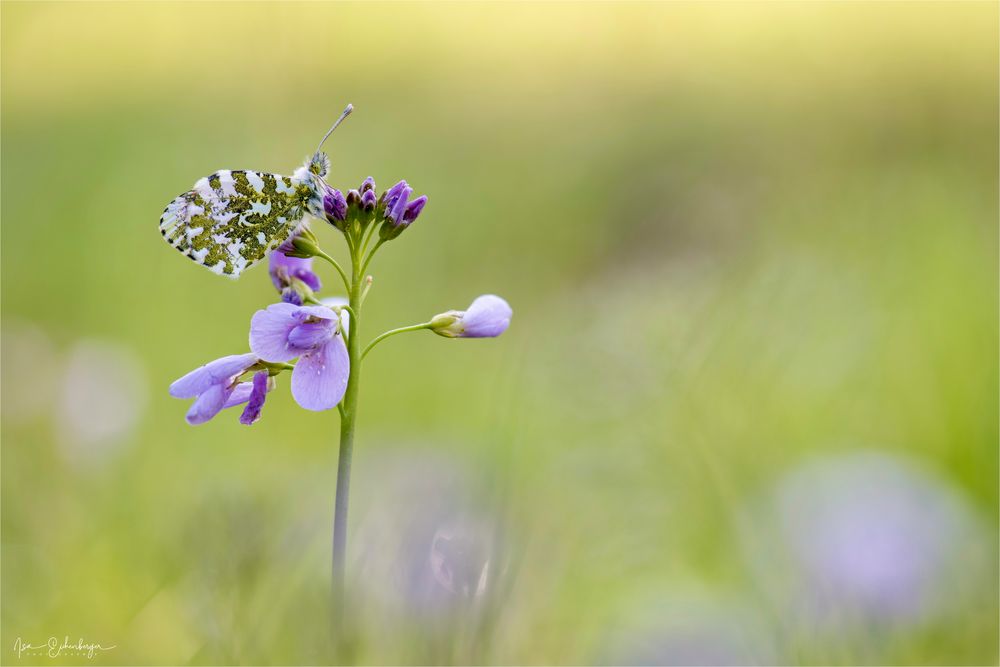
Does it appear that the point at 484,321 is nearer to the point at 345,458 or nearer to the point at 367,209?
the point at 367,209

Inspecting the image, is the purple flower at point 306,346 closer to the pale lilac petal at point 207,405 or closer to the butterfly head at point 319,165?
the pale lilac petal at point 207,405

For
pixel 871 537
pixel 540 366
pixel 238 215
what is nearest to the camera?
pixel 238 215

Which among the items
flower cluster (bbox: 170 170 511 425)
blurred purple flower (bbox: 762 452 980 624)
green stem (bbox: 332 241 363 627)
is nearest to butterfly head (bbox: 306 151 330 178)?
flower cluster (bbox: 170 170 511 425)

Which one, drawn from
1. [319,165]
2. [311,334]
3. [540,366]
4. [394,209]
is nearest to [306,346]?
[311,334]

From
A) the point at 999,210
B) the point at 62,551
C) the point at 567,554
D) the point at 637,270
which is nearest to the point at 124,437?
the point at 62,551

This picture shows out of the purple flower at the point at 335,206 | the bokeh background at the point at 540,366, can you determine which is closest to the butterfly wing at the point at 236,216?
the purple flower at the point at 335,206

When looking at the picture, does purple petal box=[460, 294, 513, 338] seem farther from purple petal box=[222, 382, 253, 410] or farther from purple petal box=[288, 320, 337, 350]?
purple petal box=[222, 382, 253, 410]

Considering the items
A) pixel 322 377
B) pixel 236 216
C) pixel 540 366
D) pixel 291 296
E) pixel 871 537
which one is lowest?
pixel 871 537
